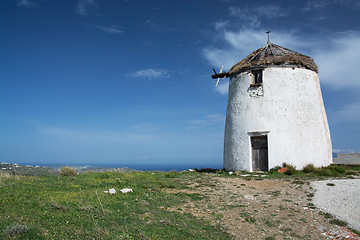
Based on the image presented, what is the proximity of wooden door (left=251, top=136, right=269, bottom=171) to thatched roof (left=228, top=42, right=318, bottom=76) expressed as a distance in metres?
5.68

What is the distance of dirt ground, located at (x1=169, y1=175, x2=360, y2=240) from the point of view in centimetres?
762

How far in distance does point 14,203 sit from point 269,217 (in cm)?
814

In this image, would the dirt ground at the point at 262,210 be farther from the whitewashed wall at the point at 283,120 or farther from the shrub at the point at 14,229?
the whitewashed wall at the point at 283,120

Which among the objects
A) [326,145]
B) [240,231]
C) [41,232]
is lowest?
[240,231]

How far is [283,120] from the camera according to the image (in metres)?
18.3

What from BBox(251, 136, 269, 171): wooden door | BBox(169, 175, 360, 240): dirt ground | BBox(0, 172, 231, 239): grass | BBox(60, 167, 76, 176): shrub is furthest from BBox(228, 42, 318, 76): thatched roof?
BBox(60, 167, 76, 176): shrub

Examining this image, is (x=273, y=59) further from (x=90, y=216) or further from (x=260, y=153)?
(x=90, y=216)

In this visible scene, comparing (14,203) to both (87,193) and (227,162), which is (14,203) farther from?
(227,162)

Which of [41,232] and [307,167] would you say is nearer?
[41,232]

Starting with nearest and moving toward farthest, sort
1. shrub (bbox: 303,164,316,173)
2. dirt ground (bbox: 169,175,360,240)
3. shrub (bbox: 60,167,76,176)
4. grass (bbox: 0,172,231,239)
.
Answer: grass (bbox: 0,172,231,239)
dirt ground (bbox: 169,175,360,240)
shrub (bbox: 60,167,76,176)
shrub (bbox: 303,164,316,173)

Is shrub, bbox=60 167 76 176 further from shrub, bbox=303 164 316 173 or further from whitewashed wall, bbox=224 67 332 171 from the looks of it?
shrub, bbox=303 164 316 173

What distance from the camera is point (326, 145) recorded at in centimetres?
1911

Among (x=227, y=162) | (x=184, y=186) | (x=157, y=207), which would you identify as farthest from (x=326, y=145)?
(x=157, y=207)

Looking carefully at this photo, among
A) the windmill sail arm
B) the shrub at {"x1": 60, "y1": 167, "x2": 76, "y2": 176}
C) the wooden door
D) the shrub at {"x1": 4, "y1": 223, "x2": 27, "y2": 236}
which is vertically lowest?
the shrub at {"x1": 4, "y1": 223, "x2": 27, "y2": 236}
